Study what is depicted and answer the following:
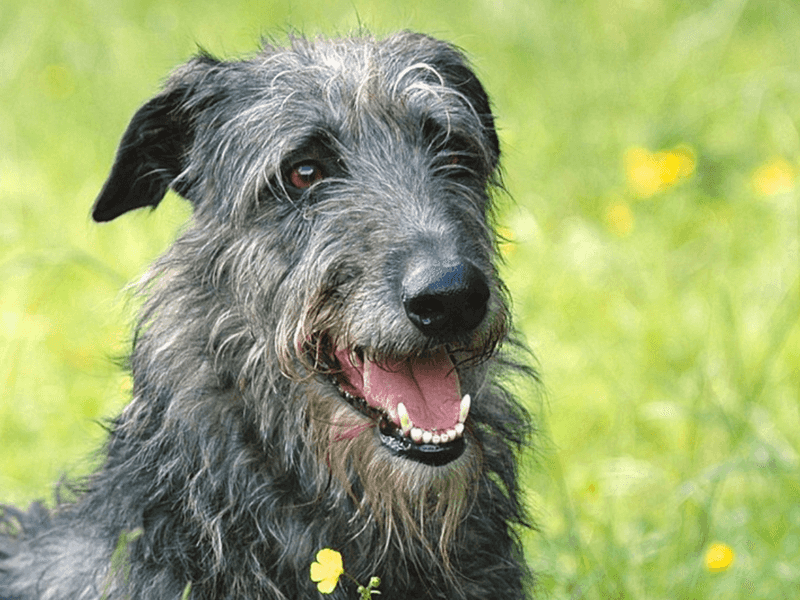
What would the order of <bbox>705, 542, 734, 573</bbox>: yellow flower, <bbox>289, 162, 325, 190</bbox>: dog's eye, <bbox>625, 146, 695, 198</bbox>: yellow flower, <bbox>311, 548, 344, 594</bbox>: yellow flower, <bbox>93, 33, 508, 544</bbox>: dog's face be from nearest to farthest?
<bbox>311, 548, 344, 594</bbox>: yellow flower → <bbox>93, 33, 508, 544</bbox>: dog's face → <bbox>289, 162, 325, 190</bbox>: dog's eye → <bbox>705, 542, 734, 573</bbox>: yellow flower → <bbox>625, 146, 695, 198</bbox>: yellow flower

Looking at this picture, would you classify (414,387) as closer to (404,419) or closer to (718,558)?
(404,419)

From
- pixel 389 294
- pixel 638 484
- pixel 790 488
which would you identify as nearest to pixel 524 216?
pixel 638 484

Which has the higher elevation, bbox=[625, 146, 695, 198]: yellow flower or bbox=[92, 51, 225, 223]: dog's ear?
bbox=[92, 51, 225, 223]: dog's ear

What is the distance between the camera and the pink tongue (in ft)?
11.9

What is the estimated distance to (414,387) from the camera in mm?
3670

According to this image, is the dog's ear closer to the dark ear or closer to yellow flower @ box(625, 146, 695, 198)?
the dark ear

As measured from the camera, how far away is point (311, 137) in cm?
387

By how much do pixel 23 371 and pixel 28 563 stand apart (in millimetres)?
2105

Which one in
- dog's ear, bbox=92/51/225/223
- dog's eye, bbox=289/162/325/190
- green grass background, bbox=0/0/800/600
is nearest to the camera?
dog's eye, bbox=289/162/325/190

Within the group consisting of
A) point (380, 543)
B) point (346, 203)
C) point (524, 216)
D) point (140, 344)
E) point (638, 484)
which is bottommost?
point (638, 484)

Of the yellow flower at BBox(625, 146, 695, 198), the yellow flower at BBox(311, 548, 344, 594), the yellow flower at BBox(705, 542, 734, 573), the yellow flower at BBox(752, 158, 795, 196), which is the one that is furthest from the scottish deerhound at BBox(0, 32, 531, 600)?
the yellow flower at BBox(752, 158, 795, 196)

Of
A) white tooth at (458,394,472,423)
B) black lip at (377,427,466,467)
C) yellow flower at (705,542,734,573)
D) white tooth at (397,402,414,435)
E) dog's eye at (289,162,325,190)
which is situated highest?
dog's eye at (289,162,325,190)

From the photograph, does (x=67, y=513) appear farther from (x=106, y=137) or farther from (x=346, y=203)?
(x=106, y=137)

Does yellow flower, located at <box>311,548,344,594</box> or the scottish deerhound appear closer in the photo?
yellow flower, located at <box>311,548,344,594</box>
